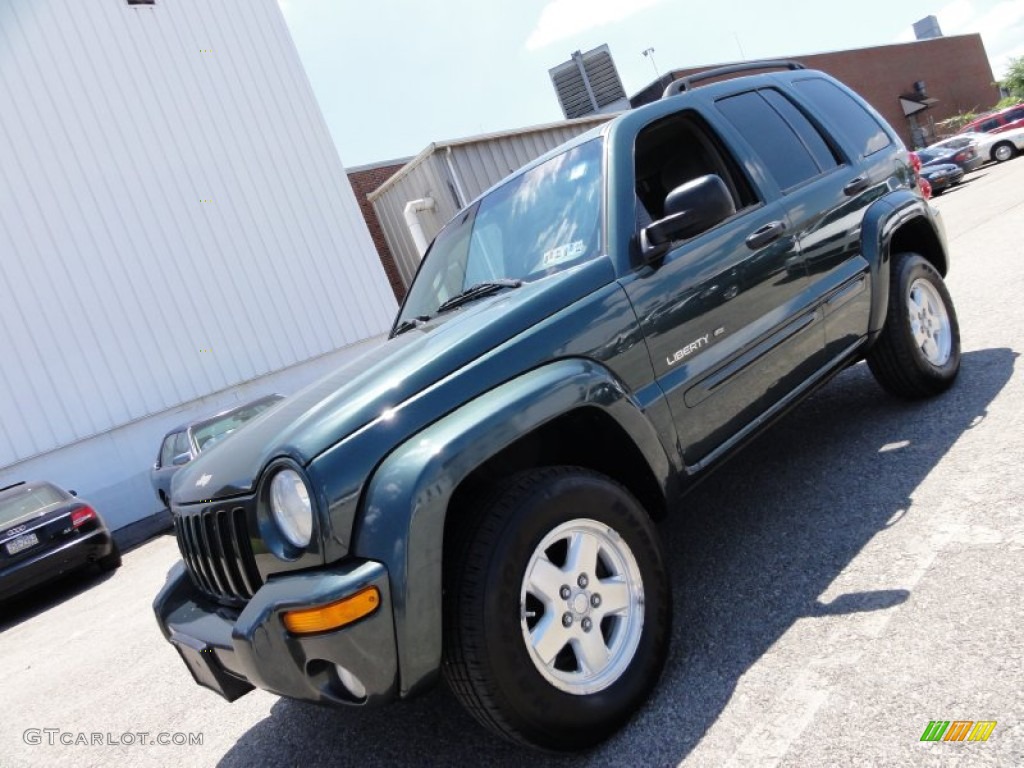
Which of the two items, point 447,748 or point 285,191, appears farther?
point 285,191

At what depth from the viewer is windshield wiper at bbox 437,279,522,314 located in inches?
114

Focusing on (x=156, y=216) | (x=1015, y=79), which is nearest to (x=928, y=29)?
(x=1015, y=79)

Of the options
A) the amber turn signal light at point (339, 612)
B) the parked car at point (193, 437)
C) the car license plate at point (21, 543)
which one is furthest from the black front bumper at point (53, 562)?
the amber turn signal light at point (339, 612)

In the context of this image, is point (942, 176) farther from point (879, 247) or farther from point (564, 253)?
point (564, 253)

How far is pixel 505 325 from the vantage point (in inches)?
94.6

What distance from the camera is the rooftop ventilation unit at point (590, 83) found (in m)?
27.6

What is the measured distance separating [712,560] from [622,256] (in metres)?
1.41

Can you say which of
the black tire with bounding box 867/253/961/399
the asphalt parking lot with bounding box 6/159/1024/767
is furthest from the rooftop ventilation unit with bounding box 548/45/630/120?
the asphalt parking lot with bounding box 6/159/1024/767

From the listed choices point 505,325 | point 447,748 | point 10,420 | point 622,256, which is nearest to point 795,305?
point 622,256

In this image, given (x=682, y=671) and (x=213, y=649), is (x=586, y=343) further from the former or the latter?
(x=213, y=649)

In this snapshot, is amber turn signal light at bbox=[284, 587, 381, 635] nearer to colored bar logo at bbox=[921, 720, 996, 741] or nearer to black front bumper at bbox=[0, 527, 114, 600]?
Result: colored bar logo at bbox=[921, 720, 996, 741]

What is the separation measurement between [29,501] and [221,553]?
693 centimetres

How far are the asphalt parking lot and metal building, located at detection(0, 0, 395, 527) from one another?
25.1 ft

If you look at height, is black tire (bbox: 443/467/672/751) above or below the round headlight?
below
